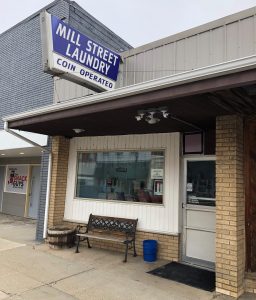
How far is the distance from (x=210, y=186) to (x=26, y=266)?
12.5 feet

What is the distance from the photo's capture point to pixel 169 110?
15.4 ft

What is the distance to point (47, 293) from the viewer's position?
14.8 ft

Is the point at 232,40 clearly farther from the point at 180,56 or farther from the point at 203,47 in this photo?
the point at 180,56

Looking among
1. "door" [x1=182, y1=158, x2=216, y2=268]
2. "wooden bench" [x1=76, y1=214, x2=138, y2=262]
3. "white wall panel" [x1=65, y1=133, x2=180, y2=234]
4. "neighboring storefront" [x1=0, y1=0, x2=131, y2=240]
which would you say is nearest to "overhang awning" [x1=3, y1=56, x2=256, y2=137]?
"white wall panel" [x1=65, y1=133, x2=180, y2=234]

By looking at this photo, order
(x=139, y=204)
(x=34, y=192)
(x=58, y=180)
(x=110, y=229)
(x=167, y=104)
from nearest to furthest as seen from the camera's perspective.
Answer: (x=167, y=104) < (x=139, y=204) < (x=110, y=229) < (x=58, y=180) < (x=34, y=192)

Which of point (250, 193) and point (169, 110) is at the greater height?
point (169, 110)

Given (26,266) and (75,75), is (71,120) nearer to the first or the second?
(75,75)

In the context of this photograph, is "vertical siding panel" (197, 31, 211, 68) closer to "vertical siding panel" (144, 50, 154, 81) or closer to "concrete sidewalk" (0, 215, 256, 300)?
"vertical siding panel" (144, 50, 154, 81)

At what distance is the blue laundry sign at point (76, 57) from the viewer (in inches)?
209

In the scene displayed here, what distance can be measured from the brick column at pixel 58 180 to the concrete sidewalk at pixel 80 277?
889 mm

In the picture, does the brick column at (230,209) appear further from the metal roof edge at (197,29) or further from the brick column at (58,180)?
the brick column at (58,180)

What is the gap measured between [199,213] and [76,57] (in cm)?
382

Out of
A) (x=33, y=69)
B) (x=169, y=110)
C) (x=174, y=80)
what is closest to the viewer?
(x=174, y=80)

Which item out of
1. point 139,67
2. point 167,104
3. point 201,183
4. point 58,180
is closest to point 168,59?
point 139,67
